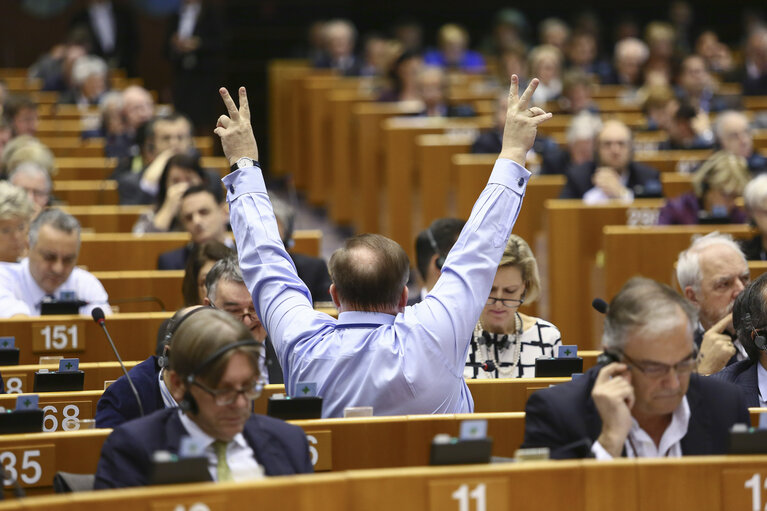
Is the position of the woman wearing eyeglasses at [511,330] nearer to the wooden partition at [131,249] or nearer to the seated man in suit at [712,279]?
the seated man in suit at [712,279]

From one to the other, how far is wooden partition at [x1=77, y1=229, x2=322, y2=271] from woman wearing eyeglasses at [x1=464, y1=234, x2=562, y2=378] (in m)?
1.91

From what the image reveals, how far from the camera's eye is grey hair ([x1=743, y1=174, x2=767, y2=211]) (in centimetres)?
502

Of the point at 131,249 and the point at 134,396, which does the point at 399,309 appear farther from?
the point at 131,249

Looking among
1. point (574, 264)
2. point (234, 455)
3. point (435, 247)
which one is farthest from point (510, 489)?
point (574, 264)

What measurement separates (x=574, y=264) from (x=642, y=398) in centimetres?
322

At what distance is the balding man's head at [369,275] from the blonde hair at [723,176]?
128 inches

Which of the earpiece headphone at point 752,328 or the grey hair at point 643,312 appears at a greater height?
the grey hair at point 643,312

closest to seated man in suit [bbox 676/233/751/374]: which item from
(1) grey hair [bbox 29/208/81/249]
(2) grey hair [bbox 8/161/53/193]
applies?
(1) grey hair [bbox 29/208/81/249]

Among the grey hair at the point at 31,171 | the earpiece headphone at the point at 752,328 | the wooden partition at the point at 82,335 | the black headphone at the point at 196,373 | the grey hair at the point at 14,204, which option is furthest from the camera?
the grey hair at the point at 31,171

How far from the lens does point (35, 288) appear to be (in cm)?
472

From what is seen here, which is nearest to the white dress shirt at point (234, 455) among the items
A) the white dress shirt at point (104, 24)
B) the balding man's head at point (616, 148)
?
the balding man's head at point (616, 148)

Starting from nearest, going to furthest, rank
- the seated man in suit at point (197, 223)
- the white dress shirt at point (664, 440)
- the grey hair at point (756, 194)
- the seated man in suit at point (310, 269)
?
the white dress shirt at point (664, 440), the seated man in suit at point (310, 269), the grey hair at point (756, 194), the seated man in suit at point (197, 223)

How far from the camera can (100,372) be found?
12.1ft

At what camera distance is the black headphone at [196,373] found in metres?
2.38
